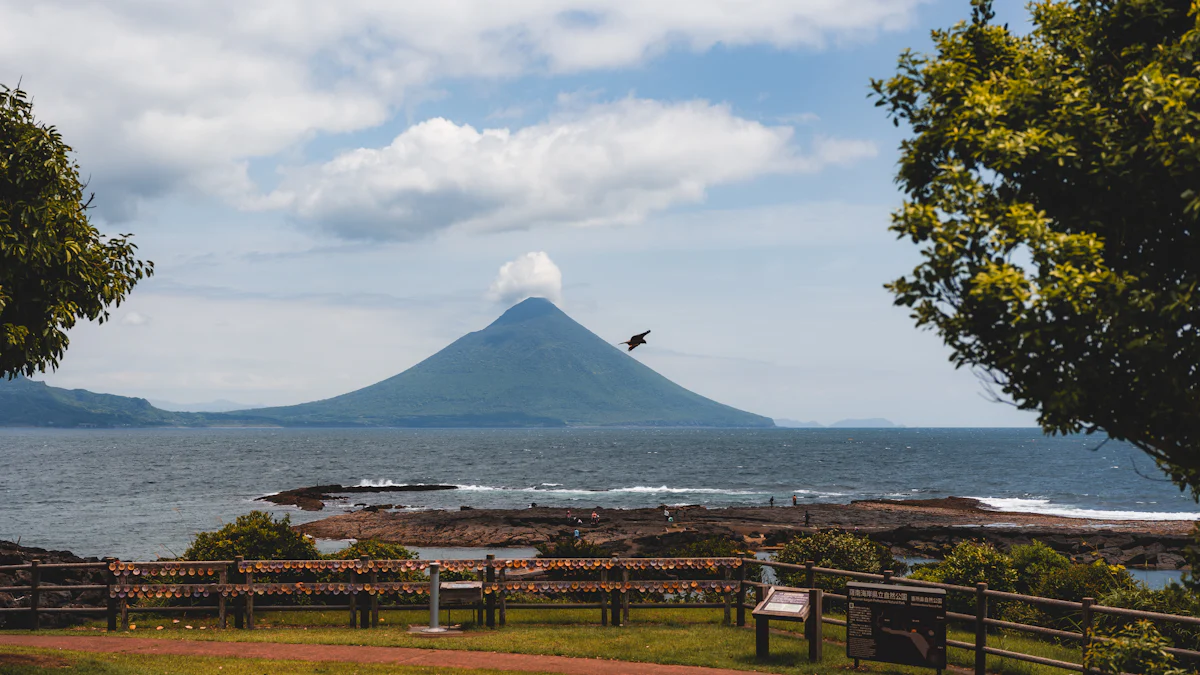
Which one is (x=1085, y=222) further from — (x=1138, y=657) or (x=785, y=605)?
(x=785, y=605)

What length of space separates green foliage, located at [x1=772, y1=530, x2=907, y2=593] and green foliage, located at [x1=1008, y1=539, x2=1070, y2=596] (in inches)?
122

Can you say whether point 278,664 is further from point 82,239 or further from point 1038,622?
point 1038,622

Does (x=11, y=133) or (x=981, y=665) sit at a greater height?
(x=11, y=133)

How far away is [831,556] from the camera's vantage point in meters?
23.2

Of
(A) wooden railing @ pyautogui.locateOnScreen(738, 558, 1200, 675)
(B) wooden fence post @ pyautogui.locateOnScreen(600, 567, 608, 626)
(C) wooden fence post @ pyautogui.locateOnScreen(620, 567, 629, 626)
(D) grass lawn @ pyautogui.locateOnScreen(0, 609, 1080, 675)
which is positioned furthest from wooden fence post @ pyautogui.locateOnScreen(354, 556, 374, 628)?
(A) wooden railing @ pyautogui.locateOnScreen(738, 558, 1200, 675)

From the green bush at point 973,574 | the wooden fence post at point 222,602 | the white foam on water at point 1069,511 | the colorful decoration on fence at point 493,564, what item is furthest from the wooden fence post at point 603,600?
the white foam on water at point 1069,511

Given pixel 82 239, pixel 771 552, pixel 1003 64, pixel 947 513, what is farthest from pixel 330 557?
pixel 947 513

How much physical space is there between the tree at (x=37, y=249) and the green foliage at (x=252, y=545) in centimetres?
825

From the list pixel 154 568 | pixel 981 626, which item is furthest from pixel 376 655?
pixel 981 626

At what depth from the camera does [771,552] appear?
5175 cm

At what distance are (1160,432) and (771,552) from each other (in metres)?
43.4

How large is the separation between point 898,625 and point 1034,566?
814 cm

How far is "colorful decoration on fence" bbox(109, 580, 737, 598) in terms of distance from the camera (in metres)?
20.6

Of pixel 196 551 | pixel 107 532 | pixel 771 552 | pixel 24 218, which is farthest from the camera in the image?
pixel 107 532
